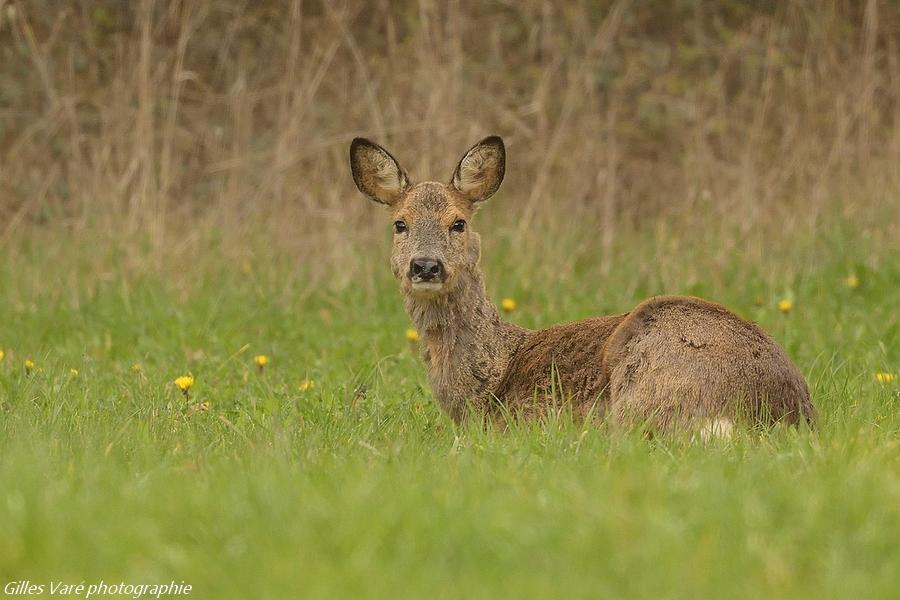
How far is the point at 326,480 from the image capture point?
417 centimetres

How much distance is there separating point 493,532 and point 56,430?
7.02 feet

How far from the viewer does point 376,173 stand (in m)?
6.52

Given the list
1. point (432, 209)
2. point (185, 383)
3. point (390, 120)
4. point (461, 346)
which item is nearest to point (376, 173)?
point (432, 209)

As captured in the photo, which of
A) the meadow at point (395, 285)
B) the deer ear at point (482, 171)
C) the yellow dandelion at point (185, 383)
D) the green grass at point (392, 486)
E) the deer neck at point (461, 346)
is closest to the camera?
the green grass at point (392, 486)

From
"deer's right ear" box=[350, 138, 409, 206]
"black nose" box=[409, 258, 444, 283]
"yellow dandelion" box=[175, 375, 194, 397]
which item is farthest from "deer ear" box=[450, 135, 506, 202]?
"yellow dandelion" box=[175, 375, 194, 397]

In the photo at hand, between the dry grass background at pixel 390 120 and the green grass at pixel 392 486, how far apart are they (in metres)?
1.90

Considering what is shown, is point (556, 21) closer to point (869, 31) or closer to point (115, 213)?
point (869, 31)

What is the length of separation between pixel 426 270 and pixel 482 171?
0.75 meters

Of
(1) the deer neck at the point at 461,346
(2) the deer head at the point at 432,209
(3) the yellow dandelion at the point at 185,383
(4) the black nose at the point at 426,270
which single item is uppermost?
(2) the deer head at the point at 432,209

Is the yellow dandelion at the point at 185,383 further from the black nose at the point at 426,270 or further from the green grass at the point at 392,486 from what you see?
the black nose at the point at 426,270

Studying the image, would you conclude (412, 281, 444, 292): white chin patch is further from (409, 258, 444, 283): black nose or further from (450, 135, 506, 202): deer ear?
(450, 135, 506, 202): deer ear

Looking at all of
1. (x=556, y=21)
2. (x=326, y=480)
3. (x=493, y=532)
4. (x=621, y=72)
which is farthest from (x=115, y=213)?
(x=493, y=532)

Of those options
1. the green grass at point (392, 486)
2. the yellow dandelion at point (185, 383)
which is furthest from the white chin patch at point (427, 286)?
the yellow dandelion at point (185, 383)

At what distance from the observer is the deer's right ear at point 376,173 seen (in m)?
6.46
